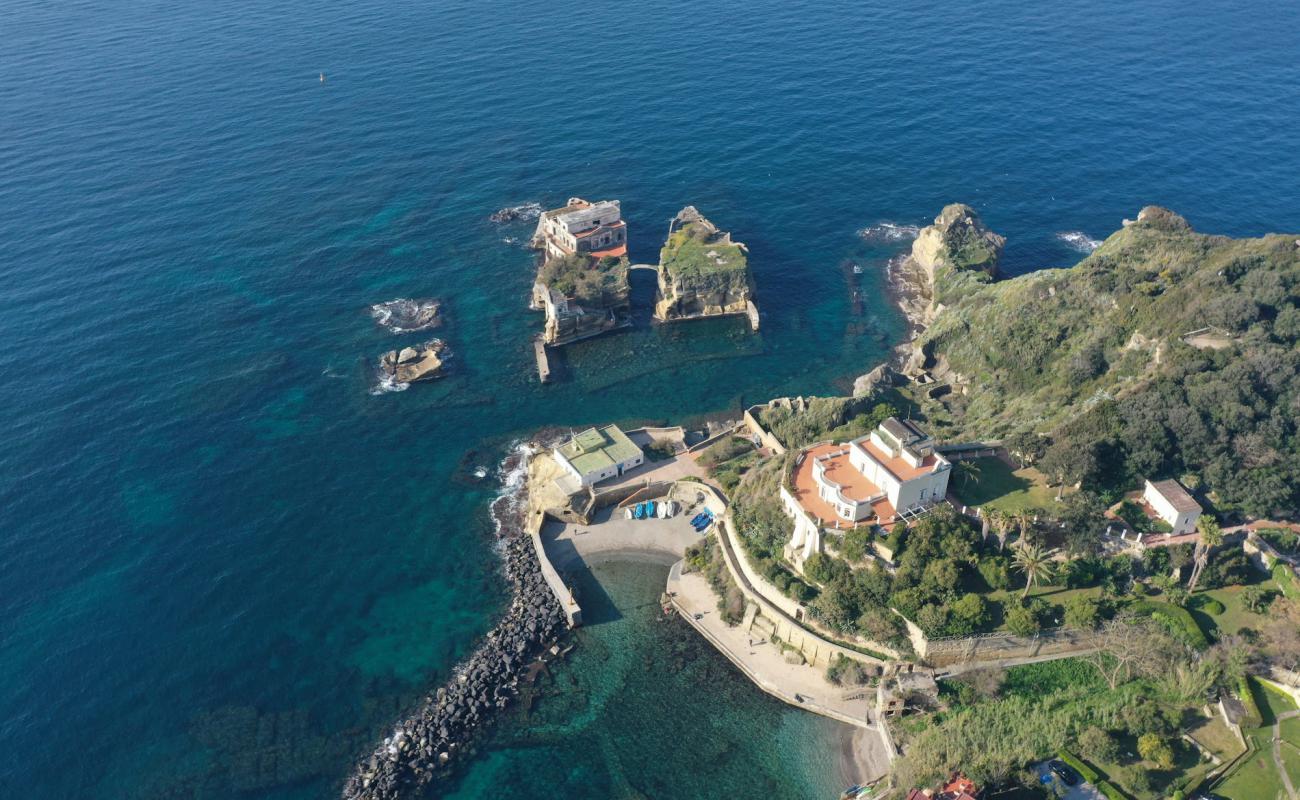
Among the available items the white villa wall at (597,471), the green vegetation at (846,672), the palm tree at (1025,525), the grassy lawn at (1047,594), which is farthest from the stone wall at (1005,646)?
the white villa wall at (597,471)

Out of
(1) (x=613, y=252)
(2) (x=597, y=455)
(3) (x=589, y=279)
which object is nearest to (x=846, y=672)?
(2) (x=597, y=455)

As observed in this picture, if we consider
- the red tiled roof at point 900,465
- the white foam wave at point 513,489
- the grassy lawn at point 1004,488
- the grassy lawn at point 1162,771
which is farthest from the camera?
the white foam wave at point 513,489

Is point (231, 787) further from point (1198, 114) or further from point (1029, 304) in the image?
point (1198, 114)

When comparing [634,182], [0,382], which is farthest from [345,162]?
[0,382]

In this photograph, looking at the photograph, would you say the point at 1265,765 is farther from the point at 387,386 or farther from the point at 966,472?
the point at 387,386

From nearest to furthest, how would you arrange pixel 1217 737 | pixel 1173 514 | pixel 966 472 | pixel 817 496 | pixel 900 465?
pixel 1217 737 → pixel 1173 514 → pixel 900 465 → pixel 817 496 → pixel 966 472

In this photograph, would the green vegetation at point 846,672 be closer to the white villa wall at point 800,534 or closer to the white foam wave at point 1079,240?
the white villa wall at point 800,534

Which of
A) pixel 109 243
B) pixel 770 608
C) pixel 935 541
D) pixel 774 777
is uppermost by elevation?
pixel 109 243
